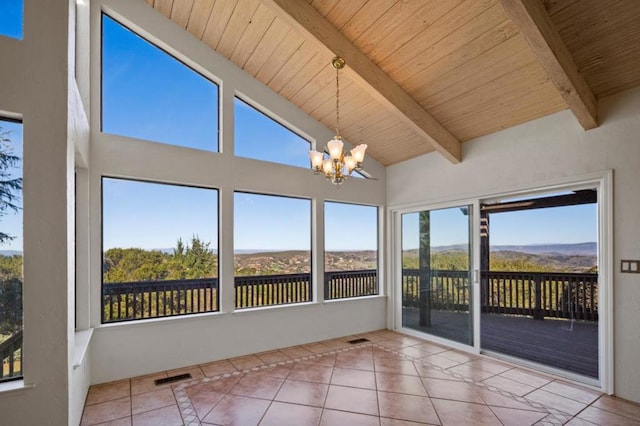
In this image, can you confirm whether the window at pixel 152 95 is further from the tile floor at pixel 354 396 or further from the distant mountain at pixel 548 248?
the distant mountain at pixel 548 248

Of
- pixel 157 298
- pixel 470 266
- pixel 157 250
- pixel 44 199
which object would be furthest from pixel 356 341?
pixel 44 199

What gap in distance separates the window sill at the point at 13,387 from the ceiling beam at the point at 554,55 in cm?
397

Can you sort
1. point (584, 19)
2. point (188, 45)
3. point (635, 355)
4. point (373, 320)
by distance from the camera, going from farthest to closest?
point (373, 320) < point (188, 45) < point (635, 355) < point (584, 19)

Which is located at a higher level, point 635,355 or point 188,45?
point 188,45

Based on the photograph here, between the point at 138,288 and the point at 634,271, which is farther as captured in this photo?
the point at 138,288

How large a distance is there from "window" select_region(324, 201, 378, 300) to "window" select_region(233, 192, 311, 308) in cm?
37

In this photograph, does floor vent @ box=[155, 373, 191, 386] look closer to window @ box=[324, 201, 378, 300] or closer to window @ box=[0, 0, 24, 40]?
window @ box=[324, 201, 378, 300]

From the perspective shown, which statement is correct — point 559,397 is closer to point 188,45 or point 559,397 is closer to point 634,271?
point 634,271

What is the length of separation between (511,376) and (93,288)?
175 inches

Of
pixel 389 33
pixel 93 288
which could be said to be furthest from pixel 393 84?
pixel 93 288

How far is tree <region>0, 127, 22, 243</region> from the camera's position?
2107 mm

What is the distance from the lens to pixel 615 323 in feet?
10.4

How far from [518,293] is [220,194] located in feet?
16.9

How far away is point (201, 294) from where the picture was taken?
13.5ft
